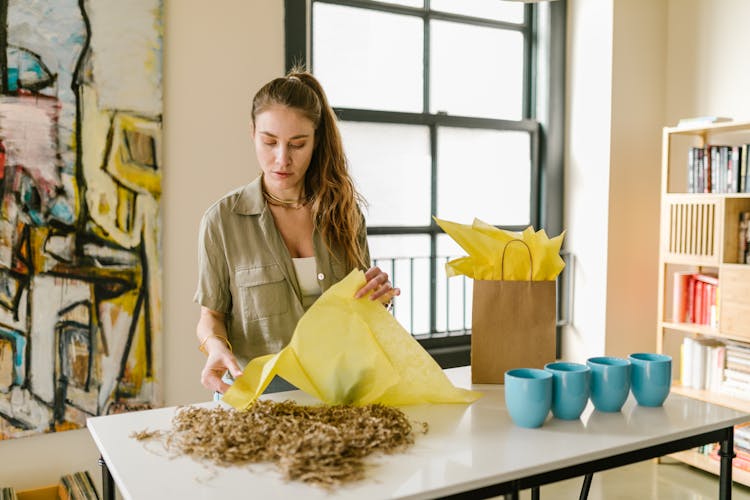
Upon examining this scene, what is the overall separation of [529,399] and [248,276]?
0.86 metres

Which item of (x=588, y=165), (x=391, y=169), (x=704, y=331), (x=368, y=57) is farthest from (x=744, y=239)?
(x=368, y=57)

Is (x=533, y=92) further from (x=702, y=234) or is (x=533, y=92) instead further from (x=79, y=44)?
(x=79, y=44)

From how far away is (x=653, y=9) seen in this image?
3836 mm

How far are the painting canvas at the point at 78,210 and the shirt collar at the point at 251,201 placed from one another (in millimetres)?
953

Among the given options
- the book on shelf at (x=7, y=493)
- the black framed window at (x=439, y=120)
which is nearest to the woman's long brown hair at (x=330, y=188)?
the black framed window at (x=439, y=120)

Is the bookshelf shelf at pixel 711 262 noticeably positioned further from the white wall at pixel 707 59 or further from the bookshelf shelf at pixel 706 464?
the white wall at pixel 707 59

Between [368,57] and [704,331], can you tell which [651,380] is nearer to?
[704,331]

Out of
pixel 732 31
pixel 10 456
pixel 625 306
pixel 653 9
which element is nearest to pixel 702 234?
pixel 625 306

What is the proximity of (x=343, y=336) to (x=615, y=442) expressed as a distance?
566mm

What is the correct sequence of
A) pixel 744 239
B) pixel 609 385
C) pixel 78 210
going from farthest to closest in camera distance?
pixel 744 239, pixel 78 210, pixel 609 385

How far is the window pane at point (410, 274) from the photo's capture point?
11.8 feet

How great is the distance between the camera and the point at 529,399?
135cm

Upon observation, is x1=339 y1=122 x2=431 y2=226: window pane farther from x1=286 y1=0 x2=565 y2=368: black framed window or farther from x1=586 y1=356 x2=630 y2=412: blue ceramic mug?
x1=586 y1=356 x2=630 y2=412: blue ceramic mug

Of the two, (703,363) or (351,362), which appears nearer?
(351,362)
